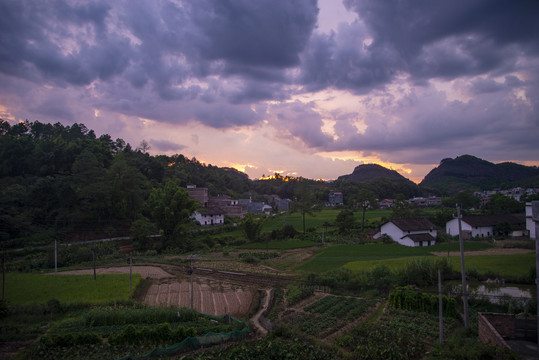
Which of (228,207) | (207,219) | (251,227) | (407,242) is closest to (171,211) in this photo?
(251,227)

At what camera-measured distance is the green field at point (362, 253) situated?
32.6 m

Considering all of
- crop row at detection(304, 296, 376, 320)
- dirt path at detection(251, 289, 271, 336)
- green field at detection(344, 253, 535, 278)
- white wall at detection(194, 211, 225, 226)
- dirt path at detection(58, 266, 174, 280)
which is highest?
white wall at detection(194, 211, 225, 226)

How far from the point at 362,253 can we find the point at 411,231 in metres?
10.8

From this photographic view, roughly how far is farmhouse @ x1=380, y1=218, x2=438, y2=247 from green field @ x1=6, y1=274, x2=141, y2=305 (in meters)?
33.8

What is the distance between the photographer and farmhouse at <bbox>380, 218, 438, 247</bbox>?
42.8 meters

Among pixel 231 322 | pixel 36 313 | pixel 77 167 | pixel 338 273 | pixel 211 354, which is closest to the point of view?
pixel 211 354

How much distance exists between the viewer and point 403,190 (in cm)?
13912

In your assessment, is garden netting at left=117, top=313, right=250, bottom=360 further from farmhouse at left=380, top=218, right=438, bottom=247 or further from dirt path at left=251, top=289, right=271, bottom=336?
farmhouse at left=380, top=218, right=438, bottom=247

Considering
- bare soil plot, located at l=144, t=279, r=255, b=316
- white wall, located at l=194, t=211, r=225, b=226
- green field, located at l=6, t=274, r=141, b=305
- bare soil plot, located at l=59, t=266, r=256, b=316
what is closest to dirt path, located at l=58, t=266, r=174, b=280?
bare soil plot, located at l=59, t=266, r=256, b=316

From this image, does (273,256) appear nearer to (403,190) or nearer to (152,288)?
(152,288)

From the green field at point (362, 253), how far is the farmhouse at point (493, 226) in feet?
23.2

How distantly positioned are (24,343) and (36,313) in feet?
17.5

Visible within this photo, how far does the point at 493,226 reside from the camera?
48.2 metres

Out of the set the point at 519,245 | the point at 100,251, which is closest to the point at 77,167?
the point at 100,251
